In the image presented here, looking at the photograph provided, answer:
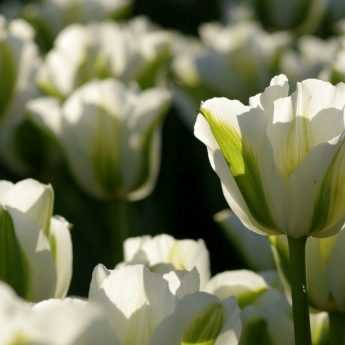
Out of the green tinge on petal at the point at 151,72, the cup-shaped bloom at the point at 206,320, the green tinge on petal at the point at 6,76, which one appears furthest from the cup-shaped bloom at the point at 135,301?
the green tinge on petal at the point at 151,72

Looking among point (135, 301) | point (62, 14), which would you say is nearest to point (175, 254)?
point (135, 301)

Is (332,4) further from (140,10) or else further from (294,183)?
(294,183)

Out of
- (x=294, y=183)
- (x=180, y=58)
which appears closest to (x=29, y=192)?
(x=294, y=183)

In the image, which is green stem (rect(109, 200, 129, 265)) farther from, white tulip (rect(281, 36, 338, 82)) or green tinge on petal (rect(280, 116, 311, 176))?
green tinge on petal (rect(280, 116, 311, 176))

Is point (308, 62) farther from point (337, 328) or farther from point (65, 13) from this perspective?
point (337, 328)

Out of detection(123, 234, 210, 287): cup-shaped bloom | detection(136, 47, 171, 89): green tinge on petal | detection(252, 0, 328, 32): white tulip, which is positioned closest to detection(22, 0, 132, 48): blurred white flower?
detection(252, 0, 328, 32): white tulip

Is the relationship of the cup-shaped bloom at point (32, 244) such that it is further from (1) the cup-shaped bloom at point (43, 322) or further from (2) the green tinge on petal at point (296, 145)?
(1) the cup-shaped bloom at point (43, 322)

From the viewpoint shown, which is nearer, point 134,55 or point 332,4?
point 134,55
